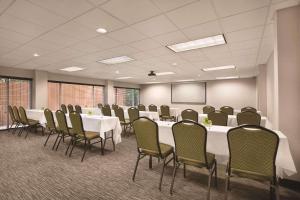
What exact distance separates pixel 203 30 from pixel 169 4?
108 centimetres

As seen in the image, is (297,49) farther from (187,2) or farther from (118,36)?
(118,36)

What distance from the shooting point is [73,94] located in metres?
9.54

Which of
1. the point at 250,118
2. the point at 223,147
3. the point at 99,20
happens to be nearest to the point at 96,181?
the point at 223,147

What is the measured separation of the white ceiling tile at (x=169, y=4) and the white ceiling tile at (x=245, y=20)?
85 cm

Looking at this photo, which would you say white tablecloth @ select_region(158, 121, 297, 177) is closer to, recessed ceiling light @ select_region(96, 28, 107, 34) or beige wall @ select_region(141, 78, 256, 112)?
recessed ceiling light @ select_region(96, 28, 107, 34)

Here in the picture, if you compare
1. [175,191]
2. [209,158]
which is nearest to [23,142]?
[175,191]

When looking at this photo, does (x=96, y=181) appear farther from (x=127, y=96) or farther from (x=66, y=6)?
(x=127, y=96)

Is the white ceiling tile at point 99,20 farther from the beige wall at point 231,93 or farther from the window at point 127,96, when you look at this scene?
the beige wall at point 231,93

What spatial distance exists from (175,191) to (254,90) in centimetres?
945

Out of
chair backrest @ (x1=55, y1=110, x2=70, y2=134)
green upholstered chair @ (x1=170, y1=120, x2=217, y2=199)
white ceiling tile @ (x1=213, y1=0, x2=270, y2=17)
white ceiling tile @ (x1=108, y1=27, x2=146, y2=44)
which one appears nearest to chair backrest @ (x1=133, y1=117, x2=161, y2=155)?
green upholstered chair @ (x1=170, y1=120, x2=217, y2=199)

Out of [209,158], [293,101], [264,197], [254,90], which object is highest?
[254,90]

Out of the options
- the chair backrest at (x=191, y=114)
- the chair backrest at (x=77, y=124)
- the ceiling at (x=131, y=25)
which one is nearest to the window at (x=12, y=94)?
the ceiling at (x=131, y=25)

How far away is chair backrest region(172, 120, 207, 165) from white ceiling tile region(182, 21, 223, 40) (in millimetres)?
1784

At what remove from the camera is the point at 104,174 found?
8.87ft
